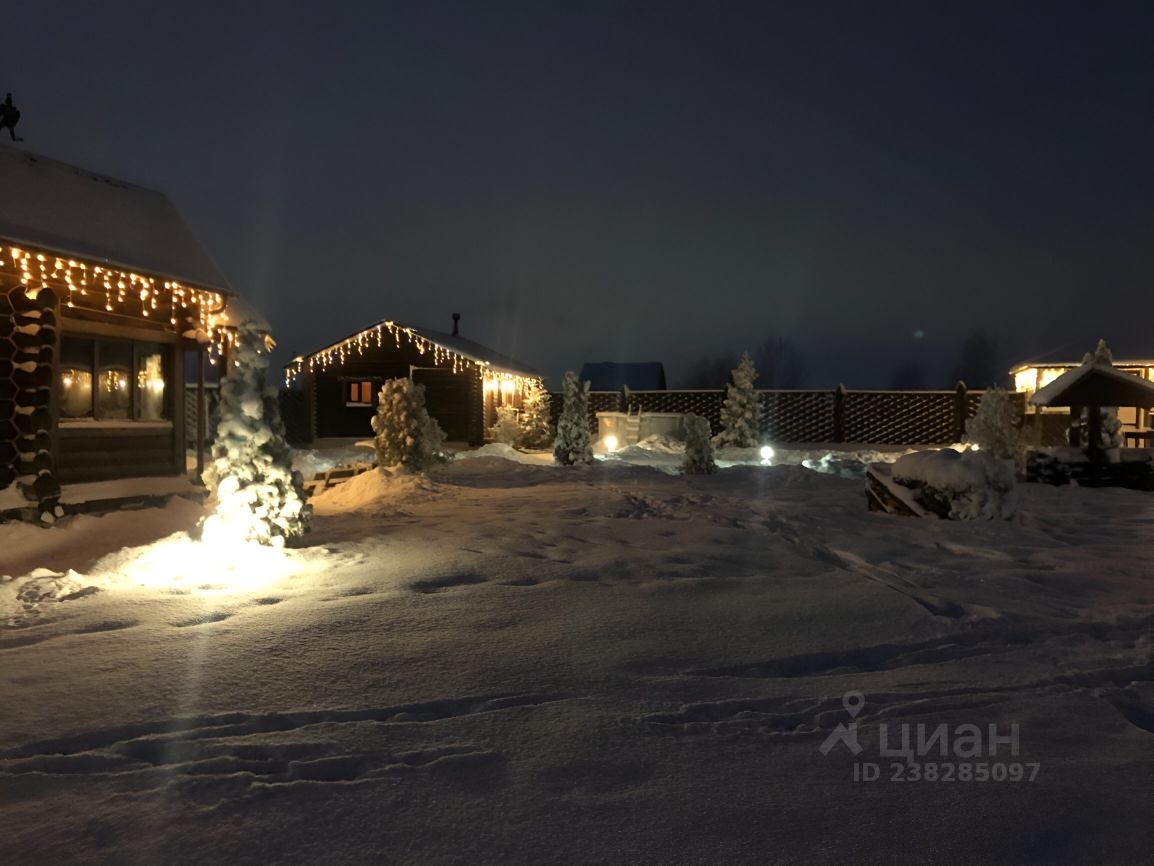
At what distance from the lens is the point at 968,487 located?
8.88 metres

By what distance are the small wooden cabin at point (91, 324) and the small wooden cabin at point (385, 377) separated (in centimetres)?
1182

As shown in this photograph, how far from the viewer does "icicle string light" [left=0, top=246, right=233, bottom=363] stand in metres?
9.26

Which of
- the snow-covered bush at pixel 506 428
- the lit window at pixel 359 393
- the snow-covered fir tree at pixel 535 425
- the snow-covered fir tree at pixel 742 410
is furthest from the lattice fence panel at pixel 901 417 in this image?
the lit window at pixel 359 393

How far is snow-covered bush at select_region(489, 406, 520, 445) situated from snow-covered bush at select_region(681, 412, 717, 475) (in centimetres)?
996

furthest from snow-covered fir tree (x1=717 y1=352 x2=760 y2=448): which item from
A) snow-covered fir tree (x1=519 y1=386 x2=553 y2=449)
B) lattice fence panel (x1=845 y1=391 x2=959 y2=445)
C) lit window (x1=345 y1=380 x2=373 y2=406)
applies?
lit window (x1=345 y1=380 x2=373 y2=406)

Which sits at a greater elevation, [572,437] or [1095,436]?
[1095,436]

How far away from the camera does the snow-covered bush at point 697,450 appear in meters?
15.4

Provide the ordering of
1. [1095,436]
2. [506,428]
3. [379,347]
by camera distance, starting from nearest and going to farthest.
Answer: [1095,436], [379,347], [506,428]

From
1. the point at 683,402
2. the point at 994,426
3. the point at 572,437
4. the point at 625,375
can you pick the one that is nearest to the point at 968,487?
the point at 572,437

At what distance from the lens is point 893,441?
2756 cm

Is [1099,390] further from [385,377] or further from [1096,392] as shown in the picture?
[385,377]

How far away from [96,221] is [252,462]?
5887 millimetres

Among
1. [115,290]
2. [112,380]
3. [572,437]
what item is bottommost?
[572,437]

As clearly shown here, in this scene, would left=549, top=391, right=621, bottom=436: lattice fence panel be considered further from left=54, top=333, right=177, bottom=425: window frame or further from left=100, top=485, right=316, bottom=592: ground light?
left=100, top=485, right=316, bottom=592: ground light
